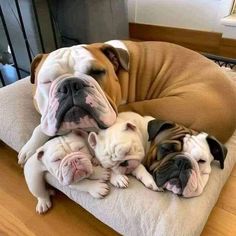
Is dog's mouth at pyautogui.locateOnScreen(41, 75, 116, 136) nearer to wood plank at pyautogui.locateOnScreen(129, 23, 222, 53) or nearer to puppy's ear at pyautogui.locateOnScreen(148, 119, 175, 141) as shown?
puppy's ear at pyautogui.locateOnScreen(148, 119, 175, 141)

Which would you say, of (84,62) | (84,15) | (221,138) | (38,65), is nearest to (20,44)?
(84,15)

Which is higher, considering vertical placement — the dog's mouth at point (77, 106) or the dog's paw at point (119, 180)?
the dog's mouth at point (77, 106)

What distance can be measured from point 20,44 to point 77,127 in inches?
49.5

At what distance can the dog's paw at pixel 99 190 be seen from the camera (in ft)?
2.70

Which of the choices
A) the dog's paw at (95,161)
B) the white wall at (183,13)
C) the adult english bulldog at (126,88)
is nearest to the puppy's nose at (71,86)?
the adult english bulldog at (126,88)

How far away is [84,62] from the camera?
0.90 meters

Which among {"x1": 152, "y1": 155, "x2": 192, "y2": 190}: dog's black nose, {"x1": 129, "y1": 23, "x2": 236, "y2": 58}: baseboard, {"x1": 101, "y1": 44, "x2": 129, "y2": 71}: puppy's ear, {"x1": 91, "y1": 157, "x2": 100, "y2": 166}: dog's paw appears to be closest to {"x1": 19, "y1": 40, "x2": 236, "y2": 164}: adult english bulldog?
{"x1": 101, "y1": 44, "x2": 129, "y2": 71}: puppy's ear

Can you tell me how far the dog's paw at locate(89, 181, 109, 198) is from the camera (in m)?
0.82

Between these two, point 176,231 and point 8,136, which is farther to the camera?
point 8,136

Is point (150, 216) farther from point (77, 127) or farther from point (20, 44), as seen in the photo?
point (20, 44)

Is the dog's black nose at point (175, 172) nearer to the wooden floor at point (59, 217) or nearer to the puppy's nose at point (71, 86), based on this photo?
the wooden floor at point (59, 217)

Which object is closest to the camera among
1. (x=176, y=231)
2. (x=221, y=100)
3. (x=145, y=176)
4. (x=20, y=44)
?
(x=176, y=231)

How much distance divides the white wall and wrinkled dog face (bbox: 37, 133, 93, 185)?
1.55 metres

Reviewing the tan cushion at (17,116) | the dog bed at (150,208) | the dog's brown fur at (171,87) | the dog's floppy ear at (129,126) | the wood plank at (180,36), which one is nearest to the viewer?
the dog bed at (150,208)
